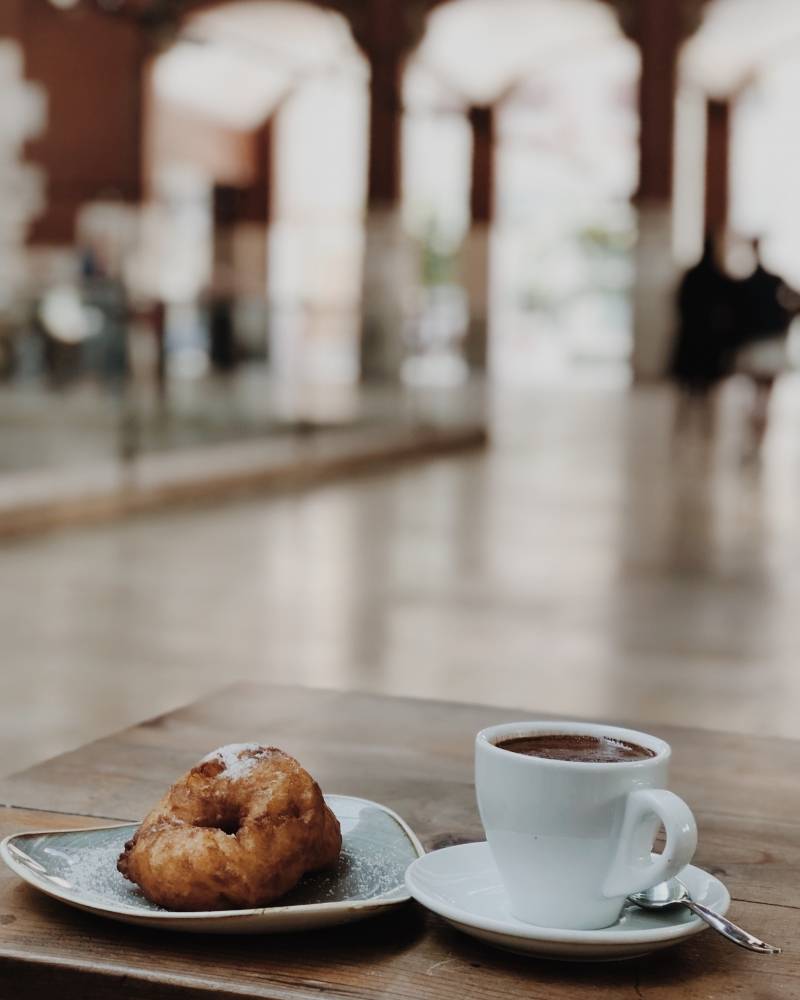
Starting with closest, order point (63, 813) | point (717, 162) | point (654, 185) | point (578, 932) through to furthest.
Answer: point (578, 932), point (63, 813), point (654, 185), point (717, 162)

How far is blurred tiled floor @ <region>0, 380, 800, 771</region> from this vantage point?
3.62m

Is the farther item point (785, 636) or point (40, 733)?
point (785, 636)

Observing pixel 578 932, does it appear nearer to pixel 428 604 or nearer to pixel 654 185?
pixel 428 604

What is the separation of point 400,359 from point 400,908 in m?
11.8

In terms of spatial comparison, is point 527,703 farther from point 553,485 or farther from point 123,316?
point 123,316

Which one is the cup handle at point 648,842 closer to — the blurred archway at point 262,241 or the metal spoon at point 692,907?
the metal spoon at point 692,907

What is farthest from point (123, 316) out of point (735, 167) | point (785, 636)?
→ point (735, 167)

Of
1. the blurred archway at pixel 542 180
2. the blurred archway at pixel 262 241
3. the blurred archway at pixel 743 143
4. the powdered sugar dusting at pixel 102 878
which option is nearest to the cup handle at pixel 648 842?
the powdered sugar dusting at pixel 102 878

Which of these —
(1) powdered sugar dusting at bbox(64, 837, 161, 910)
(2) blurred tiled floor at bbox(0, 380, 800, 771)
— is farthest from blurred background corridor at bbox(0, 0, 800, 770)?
(1) powdered sugar dusting at bbox(64, 837, 161, 910)

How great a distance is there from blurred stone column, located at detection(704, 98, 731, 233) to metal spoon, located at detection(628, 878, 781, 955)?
2164cm

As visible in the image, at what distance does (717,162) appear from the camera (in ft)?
72.0

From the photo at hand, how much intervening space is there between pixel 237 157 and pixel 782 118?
766 centimetres

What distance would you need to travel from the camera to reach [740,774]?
51.1 inches

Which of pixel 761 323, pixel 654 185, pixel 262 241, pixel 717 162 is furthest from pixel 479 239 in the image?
pixel 262 241
